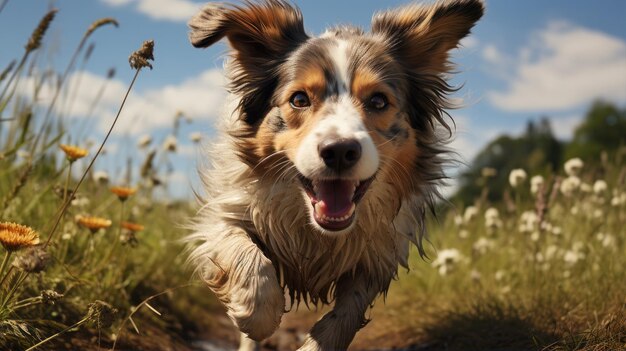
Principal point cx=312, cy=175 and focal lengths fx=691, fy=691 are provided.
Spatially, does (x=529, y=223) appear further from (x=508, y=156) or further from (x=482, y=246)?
(x=508, y=156)

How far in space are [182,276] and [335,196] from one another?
286 centimetres

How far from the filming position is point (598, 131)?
52.0 m

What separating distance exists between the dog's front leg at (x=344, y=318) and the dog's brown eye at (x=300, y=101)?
3.30 feet

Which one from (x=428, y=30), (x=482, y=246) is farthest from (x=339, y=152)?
(x=482, y=246)

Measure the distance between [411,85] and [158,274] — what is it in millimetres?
2505

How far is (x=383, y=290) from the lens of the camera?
3.82m

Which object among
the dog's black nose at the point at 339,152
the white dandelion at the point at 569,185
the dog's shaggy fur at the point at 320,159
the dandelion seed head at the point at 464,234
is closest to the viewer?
the dog's black nose at the point at 339,152

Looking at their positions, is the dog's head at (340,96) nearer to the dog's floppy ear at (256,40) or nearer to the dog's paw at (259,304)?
the dog's floppy ear at (256,40)

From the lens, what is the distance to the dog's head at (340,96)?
3148 millimetres

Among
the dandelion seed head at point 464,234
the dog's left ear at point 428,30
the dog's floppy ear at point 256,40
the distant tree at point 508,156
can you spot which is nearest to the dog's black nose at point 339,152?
the dog's floppy ear at point 256,40

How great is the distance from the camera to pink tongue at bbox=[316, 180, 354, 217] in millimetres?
3277

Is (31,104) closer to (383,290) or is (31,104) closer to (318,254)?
(318,254)

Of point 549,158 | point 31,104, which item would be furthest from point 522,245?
point 549,158

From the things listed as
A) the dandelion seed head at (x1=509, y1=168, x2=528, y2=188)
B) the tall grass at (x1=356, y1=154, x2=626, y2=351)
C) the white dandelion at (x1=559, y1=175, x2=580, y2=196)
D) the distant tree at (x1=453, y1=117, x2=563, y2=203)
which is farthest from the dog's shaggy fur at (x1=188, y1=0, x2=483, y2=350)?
the distant tree at (x1=453, y1=117, x2=563, y2=203)
